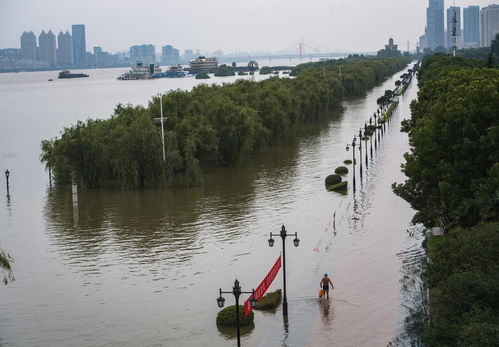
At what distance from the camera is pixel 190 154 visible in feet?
188

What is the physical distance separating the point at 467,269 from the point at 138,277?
51.2ft

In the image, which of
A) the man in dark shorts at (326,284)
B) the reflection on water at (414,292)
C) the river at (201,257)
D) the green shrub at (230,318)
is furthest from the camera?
the man in dark shorts at (326,284)

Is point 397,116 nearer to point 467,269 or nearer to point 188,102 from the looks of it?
point 188,102

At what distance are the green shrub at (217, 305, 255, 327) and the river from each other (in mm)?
386

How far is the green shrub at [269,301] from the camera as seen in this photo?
98.2 feet

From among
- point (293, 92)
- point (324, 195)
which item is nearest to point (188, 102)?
point (324, 195)

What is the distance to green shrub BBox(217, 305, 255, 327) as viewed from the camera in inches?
1110

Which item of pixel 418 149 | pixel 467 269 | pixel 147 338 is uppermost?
pixel 418 149

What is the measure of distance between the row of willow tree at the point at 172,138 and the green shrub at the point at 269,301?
87.5ft

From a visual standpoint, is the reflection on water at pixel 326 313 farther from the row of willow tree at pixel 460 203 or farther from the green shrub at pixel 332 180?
the green shrub at pixel 332 180

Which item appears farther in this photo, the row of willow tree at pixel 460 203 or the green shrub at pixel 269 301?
the green shrub at pixel 269 301

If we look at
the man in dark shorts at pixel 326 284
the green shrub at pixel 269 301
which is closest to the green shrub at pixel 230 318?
the green shrub at pixel 269 301

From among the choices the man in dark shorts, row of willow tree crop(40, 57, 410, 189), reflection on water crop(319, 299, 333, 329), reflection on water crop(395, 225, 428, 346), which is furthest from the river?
row of willow tree crop(40, 57, 410, 189)

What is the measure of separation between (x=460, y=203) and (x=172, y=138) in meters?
29.6
